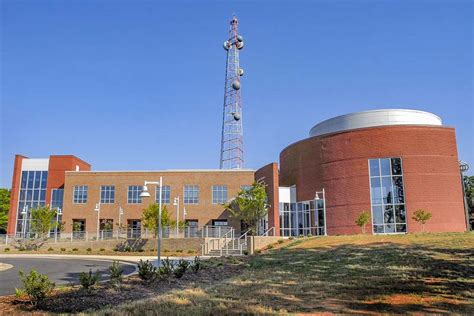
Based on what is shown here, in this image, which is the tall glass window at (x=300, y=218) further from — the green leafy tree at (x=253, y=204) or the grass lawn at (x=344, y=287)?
the grass lawn at (x=344, y=287)

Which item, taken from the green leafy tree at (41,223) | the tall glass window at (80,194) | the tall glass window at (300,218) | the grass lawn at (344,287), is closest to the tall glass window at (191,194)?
the tall glass window at (80,194)

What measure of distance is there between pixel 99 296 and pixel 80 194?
158 feet

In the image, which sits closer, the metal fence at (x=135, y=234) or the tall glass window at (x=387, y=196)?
the tall glass window at (x=387, y=196)

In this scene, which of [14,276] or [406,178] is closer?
[14,276]

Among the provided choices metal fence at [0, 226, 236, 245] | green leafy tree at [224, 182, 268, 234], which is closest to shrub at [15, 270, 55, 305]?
green leafy tree at [224, 182, 268, 234]

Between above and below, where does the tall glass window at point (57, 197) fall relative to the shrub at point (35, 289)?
above

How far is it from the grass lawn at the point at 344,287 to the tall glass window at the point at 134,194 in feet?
126

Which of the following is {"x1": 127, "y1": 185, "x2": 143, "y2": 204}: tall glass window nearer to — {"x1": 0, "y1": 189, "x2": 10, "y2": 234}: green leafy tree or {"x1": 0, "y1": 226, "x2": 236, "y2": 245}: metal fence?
{"x1": 0, "y1": 226, "x2": 236, "y2": 245}: metal fence

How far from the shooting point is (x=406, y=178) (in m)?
33.4

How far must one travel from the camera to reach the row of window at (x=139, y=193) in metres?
54.2

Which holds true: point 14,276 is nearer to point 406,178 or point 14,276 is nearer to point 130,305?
point 130,305

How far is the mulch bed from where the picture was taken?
9.59 m

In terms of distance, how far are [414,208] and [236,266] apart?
18769 millimetres

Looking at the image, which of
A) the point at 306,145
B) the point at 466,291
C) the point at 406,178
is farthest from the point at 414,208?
the point at 466,291
